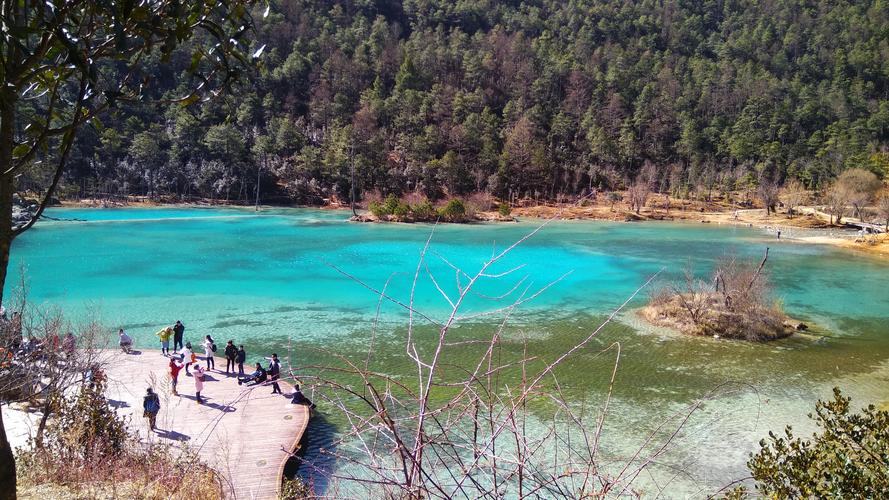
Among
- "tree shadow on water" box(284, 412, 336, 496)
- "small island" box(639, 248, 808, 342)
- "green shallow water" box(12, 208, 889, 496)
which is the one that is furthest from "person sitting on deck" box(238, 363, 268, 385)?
"small island" box(639, 248, 808, 342)

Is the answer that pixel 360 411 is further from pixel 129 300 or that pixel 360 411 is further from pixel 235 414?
pixel 129 300

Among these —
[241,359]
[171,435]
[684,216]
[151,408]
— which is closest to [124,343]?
[241,359]

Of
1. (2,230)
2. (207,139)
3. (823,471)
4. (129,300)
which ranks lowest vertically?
(129,300)

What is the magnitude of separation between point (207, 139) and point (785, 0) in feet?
439

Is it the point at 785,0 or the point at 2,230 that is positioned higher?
the point at 785,0

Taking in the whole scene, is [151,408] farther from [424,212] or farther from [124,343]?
[424,212]

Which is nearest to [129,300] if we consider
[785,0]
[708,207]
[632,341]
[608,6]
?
[632,341]

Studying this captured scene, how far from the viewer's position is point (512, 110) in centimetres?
8931

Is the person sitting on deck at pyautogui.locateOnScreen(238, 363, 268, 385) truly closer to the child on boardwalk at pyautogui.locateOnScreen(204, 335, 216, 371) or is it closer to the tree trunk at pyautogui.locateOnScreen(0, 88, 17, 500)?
the child on boardwalk at pyautogui.locateOnScreen(204, 335, 216, 371)

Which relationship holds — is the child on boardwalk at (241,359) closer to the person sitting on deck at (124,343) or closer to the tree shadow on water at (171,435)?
the tree shadow on water at (171,435)

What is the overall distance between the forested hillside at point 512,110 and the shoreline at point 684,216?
3717 millimetres

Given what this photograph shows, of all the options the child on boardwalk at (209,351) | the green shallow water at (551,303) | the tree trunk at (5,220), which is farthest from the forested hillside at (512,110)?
the tree trunk at (5,220)

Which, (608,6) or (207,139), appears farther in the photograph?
(608,6)

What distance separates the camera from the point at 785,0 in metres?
130
